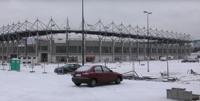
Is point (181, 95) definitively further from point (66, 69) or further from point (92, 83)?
point (66, 69)

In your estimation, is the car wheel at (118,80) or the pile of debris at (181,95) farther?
the car wheel at (118,80)

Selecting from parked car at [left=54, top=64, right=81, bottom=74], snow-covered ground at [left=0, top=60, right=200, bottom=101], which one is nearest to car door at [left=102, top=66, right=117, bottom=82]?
snow-covered ground at [left=0, top=60, right=200, bottom=101]

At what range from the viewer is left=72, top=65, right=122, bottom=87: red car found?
→ 945 inches

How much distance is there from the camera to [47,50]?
428 feet

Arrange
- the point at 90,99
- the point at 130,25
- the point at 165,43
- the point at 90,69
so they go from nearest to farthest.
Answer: the point at 90,99 → the point at 90,69 → the point at 130,25 → the point at 165,43

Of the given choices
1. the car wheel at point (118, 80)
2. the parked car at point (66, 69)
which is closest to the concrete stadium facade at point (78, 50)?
the parked car at point (66, 69)

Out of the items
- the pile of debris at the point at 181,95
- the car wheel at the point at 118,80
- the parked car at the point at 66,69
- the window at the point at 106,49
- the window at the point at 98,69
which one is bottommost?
the parked car at the point at 66,69

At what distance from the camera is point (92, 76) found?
79.3 ft

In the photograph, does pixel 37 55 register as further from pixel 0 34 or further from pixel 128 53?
pixel 128 53

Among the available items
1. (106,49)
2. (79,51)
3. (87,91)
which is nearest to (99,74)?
(87,91)

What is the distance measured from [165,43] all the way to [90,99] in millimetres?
156931

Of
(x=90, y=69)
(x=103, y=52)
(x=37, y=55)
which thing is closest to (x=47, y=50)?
(x=37, y=55)

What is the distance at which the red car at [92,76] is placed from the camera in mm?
24000

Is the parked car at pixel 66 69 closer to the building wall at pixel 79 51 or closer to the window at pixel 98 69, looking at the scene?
the window at pixel 98 69
